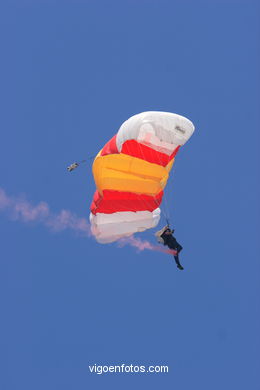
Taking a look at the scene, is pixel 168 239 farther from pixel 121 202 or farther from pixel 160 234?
pixel 121 202

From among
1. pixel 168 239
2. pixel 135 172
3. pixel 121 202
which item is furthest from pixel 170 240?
pixel 135 172

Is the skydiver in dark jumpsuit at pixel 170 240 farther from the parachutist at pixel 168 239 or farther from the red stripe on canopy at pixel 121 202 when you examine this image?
the red stripe on canopy at pixel 121 202

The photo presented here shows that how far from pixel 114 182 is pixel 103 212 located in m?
1.25

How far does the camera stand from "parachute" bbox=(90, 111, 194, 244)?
864 inches

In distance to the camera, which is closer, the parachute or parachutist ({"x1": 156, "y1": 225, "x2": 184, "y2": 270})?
the parachute

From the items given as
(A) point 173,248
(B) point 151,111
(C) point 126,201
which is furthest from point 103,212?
(B) point 151,111

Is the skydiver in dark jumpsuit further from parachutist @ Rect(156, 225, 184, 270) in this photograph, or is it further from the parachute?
the parachute

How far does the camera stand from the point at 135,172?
2356 cm

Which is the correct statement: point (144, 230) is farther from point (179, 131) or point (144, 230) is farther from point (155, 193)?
point (179, 131)

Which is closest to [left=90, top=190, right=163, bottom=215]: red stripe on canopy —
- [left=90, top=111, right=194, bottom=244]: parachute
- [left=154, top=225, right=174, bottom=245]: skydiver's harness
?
[left=90, top=111, right=194, bottom=244]: parachute

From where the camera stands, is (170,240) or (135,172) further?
(170,240)

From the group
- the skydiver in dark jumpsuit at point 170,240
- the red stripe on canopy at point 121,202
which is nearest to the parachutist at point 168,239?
the skydiver in dark jumpsuit at point 170,240

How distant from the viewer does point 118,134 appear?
22125 mm

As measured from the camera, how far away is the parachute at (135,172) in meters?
22.0
